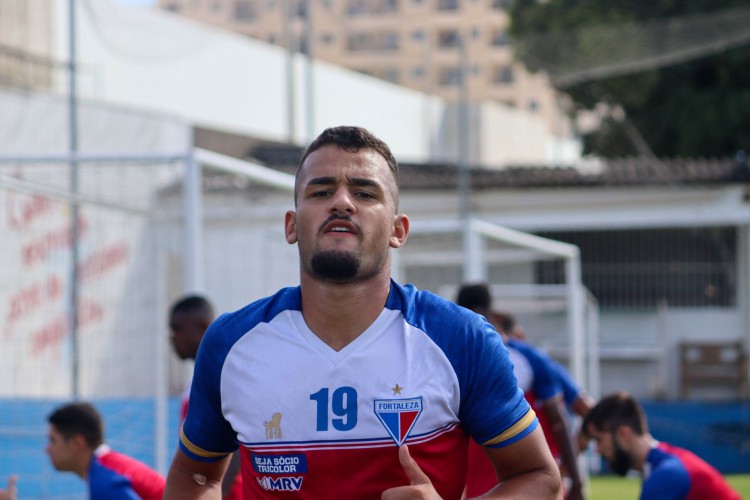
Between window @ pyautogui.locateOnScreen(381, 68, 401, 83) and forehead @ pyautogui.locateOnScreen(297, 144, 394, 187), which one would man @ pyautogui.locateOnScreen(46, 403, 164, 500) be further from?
window @ pyautogui.locateOnScreen(381, 68, 401, 83)

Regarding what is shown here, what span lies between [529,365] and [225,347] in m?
4.74

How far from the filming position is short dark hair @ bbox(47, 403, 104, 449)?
5621 mm

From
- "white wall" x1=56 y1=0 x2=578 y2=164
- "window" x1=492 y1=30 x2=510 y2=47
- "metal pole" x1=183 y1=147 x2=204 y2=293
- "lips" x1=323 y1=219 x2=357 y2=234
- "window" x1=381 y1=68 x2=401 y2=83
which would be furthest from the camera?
"window" x1=492 y1=30 x2=510 y2=47

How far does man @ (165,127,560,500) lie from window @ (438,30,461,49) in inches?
2220

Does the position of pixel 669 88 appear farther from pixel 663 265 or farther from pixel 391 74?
pixel 391 74

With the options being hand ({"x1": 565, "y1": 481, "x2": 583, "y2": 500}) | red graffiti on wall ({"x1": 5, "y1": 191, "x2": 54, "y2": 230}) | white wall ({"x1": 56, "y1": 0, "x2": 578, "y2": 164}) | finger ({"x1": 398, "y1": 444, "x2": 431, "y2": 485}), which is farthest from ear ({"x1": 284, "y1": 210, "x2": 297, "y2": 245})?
white wall ({"x1": 56, "y1": 0, "x2": 578, "y2": 164})

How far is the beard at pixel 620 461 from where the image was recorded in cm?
595

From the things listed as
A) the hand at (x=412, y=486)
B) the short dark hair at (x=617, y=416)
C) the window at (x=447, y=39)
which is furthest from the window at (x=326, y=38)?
the hand at (x=412, y=486)

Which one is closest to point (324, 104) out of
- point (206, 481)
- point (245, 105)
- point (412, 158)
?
point (245, 105)

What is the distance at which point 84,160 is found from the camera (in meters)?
6.83

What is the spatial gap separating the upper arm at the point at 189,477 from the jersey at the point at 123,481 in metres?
2.06

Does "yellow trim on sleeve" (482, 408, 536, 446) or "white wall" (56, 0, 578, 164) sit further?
"white wall" (56, 0, 578, 164)

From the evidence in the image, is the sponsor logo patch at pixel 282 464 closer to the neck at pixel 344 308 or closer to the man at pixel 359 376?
the man at pixel 359 376

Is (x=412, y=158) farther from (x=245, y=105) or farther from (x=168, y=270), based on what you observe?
(x=168, y=270)
